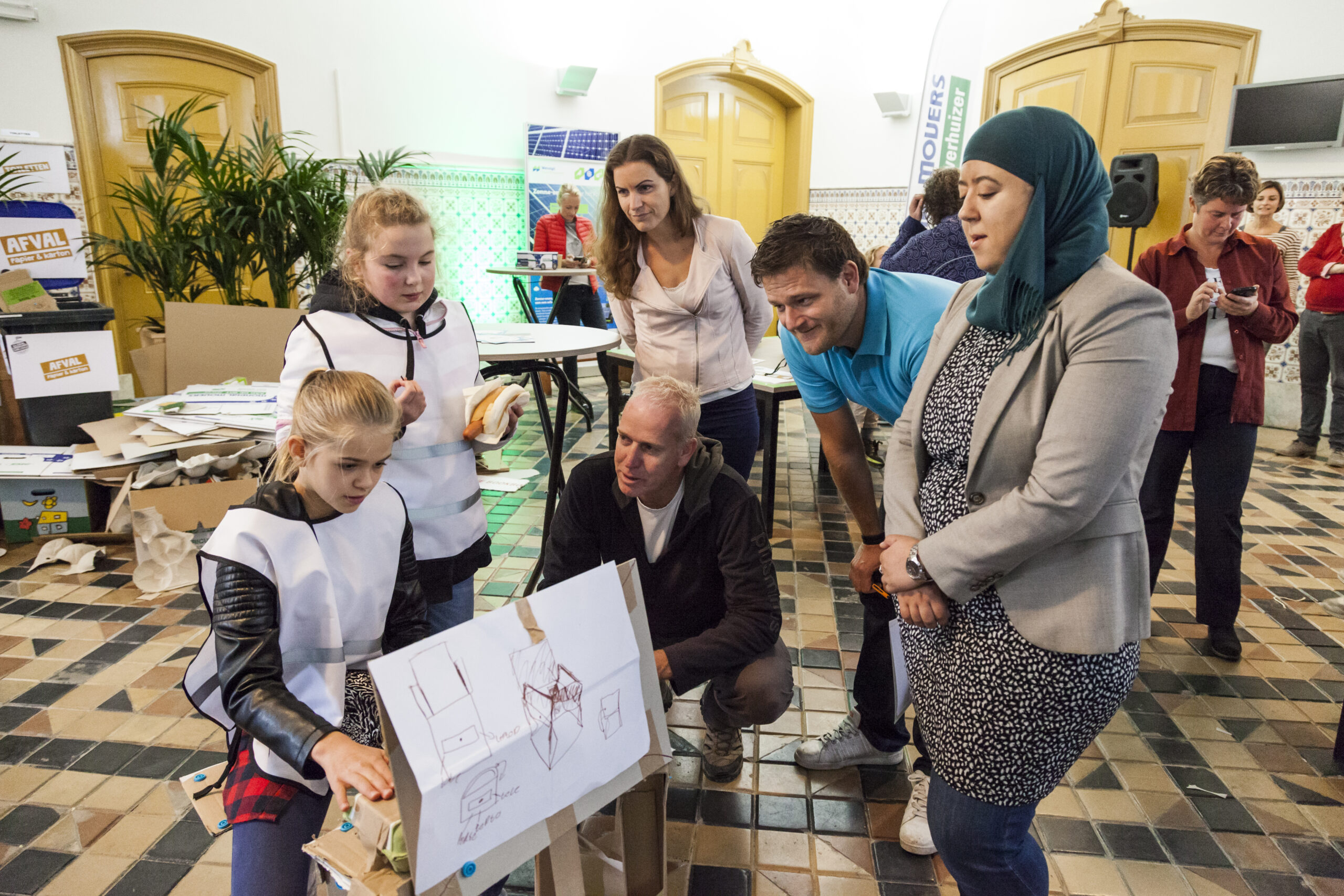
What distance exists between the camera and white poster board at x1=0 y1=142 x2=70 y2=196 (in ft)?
18.1

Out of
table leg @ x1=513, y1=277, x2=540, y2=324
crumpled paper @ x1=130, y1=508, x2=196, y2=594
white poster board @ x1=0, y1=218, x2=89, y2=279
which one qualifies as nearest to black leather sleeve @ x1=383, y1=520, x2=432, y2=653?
crumpled paper @ x1=130, y1=508, x2=196, y2=594

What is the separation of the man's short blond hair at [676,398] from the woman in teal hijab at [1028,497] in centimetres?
55

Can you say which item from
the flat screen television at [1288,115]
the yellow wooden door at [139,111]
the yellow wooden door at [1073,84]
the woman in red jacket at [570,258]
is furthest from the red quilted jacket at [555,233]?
the flat screen television at [1288,115]

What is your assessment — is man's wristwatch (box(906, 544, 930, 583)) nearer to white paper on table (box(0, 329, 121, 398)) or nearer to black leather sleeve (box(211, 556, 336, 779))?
black leather sleeve (box(211, 556, 336, 779))

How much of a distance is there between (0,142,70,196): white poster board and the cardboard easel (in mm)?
6431

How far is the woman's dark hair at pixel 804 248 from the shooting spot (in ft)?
5.05

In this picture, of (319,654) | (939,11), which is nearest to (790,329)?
(319,654)

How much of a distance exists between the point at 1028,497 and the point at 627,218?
176 centimetres

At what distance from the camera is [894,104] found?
8.05 m

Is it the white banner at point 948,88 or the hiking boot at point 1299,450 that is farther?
the white banner at point 948,88

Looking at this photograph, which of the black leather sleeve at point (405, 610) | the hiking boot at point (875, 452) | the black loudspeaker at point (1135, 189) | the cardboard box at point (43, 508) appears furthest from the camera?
the black loudspeaker at point (1135, 189)

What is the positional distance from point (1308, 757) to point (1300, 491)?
3.06m

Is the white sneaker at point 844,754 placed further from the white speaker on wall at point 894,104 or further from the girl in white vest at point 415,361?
the white speaker on wall at point 894,104

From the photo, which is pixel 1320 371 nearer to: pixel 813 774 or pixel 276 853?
pixel 813 774
